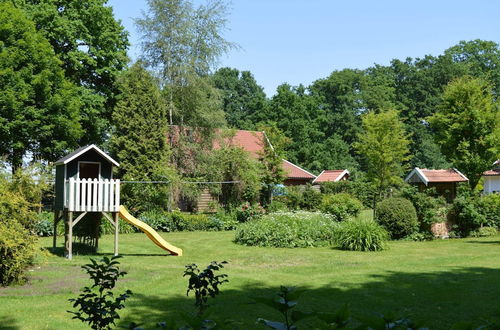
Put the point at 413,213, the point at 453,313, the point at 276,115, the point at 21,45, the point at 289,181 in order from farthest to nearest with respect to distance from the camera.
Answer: the point at 276,115 → the point at 289,181 → the point at 21,45 → the point at 413,213 → the point at 453,313

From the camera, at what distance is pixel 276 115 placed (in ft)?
191

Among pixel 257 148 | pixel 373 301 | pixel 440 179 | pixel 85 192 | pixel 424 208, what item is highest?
pixel 257 148

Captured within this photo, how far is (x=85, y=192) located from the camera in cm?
1630

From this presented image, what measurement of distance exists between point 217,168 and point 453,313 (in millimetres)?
22137

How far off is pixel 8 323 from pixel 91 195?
8.91 metres

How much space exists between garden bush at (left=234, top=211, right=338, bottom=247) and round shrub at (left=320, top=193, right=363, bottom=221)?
226 inches

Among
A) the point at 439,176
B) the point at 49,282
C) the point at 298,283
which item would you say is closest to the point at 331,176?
the point at 439,176

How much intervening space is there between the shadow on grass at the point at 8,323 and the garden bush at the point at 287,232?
1146 centimetres

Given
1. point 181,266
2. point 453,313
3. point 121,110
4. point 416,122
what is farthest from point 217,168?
point 416,122

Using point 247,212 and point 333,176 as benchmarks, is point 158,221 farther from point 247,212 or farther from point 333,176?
point 333,176

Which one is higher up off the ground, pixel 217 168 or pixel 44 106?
pixel 44 106

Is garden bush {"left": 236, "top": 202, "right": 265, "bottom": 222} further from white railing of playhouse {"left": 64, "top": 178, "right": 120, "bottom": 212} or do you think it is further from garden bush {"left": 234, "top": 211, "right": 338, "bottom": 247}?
white railing of playhouse {"left": 64, "top": 178, "right": 120, "bottom": 212}

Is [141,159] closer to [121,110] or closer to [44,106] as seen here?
[121,110]

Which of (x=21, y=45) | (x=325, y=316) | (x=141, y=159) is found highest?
(x=21, y=45)
